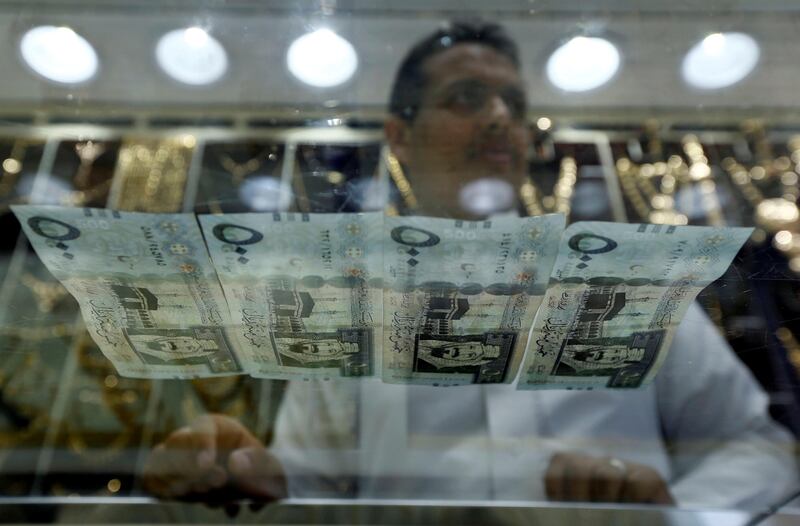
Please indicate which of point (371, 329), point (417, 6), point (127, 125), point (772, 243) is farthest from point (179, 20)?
point (772, 243)

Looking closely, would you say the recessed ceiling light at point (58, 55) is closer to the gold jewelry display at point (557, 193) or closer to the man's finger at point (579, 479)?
the gold jewelry display at point (557, 193)

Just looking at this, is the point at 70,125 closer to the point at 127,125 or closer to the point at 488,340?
the point at 127,125

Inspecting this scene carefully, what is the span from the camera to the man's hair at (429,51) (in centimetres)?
52

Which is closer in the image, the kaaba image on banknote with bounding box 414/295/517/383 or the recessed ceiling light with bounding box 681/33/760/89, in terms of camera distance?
the kaaba image on banknote with bounding box 414/295/517/383

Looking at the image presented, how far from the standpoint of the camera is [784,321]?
44cm

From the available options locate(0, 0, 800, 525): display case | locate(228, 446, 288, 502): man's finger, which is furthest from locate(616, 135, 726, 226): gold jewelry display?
locate(228, 446, 288, 502): man's finger

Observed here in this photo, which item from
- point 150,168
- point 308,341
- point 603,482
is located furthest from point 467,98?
point 150,168

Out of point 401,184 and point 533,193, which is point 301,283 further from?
point 533,193

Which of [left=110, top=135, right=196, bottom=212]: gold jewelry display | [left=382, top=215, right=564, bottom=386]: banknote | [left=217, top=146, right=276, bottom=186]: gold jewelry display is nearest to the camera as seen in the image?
[left=382, top=215, right=564, bottom=386]: banknote

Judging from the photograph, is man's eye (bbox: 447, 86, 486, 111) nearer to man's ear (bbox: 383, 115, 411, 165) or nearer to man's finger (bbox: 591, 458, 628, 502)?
man's ear (bbox: 383, 115, 411, 165)

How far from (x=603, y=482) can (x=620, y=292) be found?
0.69 ft

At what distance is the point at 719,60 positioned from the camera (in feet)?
1.81

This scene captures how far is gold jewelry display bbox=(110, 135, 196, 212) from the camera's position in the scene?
696 millimetres

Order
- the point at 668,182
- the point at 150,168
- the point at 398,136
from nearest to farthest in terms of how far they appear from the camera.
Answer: the point at 398,136, the point at 668,182, the point at 150,168
